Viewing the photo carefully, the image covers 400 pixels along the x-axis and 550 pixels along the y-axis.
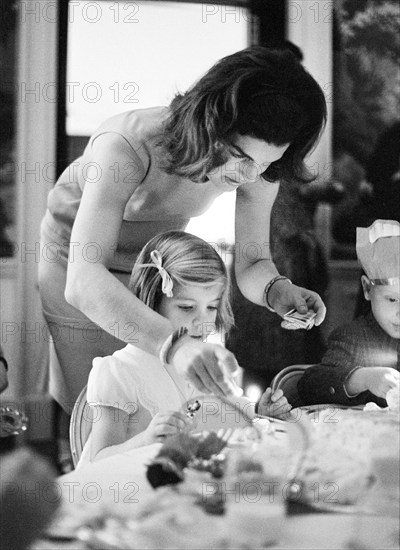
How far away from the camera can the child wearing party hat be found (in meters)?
1.54

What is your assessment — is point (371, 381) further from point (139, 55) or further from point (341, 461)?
point (139, 55)

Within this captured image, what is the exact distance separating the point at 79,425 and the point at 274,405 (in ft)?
1.11

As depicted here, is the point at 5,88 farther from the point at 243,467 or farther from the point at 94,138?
the point at 243,467

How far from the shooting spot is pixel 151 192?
1417 mm

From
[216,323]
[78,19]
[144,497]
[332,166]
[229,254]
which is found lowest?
[144,497]

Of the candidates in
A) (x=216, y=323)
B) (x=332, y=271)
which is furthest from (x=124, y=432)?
(x=332, y=271)

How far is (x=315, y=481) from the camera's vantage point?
1.29 metres

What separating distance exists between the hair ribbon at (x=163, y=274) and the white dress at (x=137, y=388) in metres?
0.11

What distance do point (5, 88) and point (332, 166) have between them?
58 cm

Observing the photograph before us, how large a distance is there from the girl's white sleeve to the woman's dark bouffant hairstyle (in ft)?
1.10

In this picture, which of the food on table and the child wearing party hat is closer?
the food on table

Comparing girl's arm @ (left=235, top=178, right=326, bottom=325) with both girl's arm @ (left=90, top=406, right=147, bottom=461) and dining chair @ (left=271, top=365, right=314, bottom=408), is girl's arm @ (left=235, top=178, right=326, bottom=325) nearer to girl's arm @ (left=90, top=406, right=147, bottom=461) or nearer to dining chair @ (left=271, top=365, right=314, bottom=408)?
dining chair @ (left=271, top=365, right=314, bottom=408)

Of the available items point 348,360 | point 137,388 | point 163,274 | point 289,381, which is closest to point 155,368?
point 137,388

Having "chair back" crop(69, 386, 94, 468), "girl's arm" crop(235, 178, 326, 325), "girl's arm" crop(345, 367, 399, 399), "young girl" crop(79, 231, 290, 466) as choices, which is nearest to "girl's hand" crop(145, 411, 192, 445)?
"young girl" crop(79, 231, 290, 466)
